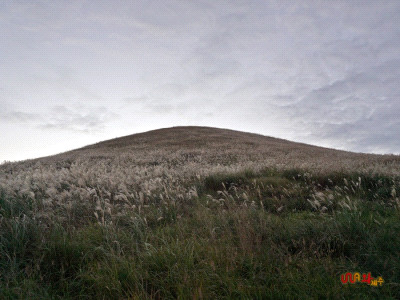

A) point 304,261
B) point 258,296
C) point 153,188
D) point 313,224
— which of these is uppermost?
point 153,188

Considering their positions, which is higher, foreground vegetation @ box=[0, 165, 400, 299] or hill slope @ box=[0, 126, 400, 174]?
hill slope @ box=[0, 126, 400, 174]

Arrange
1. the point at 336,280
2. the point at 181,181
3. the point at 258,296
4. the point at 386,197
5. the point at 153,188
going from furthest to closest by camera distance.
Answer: the point at 181,181, the point at 153,188, the point at 386,197, the point at 336,280, the point at 258,296

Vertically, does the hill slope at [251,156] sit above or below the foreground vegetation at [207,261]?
above

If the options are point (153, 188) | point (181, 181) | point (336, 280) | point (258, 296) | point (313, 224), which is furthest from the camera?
point (181, 181)

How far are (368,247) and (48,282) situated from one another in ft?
12.6

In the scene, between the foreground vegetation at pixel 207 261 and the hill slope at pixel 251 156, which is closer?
the foreground vegetation at pixel 207 261

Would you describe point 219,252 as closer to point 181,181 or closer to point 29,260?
point 29,260

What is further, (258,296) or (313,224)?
(313,224)

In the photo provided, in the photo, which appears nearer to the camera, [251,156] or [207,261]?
[207,261]

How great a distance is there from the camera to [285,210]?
484cm

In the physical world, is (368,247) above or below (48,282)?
above

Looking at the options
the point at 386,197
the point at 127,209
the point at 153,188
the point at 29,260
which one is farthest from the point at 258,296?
the point at 386,197

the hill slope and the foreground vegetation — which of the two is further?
the hill slope

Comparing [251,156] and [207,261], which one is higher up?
[251,156]
